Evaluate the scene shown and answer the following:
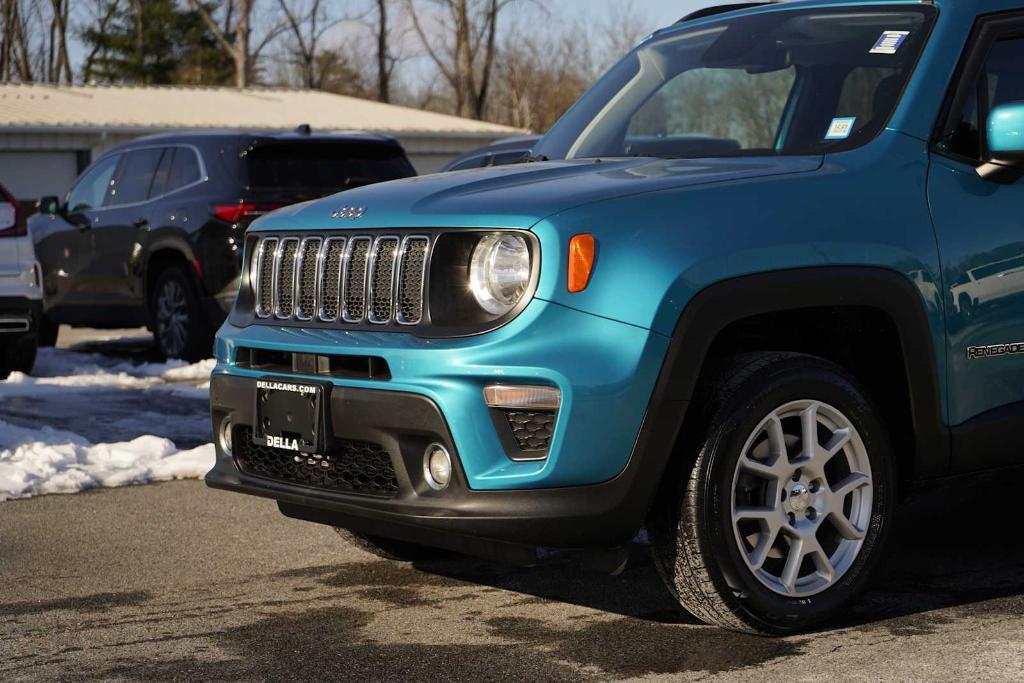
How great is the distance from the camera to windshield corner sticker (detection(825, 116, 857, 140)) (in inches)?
189

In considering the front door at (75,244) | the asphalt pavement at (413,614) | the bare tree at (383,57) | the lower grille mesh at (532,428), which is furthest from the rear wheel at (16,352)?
the bare tree at (383,57)

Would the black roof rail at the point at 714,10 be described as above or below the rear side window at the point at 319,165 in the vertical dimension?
above

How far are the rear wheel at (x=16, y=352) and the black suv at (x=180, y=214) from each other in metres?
1.22

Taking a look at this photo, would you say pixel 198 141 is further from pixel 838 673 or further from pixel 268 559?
pixel 838 673

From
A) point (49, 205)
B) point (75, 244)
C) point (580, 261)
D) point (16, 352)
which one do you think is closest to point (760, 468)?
point (580, 261)

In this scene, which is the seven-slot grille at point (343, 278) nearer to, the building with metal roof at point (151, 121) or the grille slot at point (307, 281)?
the grille slot at point (307, 281)

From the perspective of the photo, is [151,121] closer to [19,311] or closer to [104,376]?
[104,376]

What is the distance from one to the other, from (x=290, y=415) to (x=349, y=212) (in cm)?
63

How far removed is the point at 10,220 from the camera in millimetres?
10469

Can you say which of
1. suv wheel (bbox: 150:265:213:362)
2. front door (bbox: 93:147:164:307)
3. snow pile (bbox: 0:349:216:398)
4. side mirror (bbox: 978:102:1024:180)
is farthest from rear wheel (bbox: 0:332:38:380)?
side mirror (bbox: 978:102:1024:180)

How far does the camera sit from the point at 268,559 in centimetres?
551

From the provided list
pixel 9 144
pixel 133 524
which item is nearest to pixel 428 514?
pixel 133 524

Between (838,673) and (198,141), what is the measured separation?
8960 mm

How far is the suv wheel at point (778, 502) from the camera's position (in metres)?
4.21
